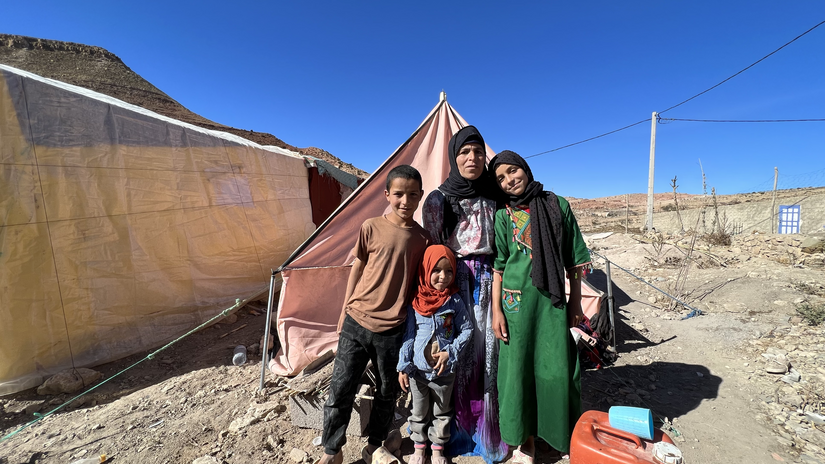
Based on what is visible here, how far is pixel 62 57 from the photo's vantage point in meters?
27.2

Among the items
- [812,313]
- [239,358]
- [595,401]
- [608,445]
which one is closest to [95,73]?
[239,358]

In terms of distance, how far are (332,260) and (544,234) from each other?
6.25 ft

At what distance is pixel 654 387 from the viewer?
2.49m

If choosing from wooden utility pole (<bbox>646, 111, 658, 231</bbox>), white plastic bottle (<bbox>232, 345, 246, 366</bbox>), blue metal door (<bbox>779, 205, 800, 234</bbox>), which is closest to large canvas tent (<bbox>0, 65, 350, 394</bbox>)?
white plastic bottle (<bbox>232, 345, 246, 366</bbox>)

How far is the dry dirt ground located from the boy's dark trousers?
1.29 ft

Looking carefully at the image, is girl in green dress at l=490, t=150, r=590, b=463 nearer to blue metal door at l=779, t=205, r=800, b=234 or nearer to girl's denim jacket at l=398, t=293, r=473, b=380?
girl's denim jacket at l=398, t=293, r=473, b=380

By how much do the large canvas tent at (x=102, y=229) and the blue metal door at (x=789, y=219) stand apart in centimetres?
1607

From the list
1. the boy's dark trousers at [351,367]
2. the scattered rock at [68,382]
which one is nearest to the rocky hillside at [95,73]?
the scattered rock at [68,382]

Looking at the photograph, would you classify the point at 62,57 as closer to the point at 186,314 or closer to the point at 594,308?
the point at 186,314

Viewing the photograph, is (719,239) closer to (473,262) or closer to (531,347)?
(531,347)

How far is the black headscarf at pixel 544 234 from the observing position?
154cm

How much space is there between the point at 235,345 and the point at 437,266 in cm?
319

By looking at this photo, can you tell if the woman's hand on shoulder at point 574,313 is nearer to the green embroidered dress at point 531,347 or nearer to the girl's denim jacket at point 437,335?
the green embroidered dress at point 531,347

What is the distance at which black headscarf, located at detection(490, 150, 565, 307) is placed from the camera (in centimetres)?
154
